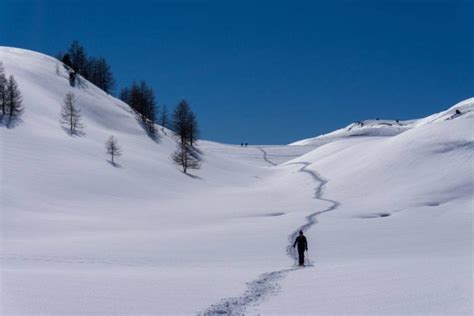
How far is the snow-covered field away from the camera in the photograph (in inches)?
558

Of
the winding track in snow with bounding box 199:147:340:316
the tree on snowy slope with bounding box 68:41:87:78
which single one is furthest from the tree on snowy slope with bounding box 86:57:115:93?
the winding track in snow with bounding box 199:147:340:316

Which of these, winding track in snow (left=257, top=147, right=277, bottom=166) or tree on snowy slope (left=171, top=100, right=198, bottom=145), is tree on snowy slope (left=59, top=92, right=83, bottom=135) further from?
winding track in snow (left=257, top=147, right=277, bottom=166)

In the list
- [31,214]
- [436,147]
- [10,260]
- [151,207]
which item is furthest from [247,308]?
[436,147]

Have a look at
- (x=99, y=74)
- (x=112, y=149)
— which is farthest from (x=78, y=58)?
(x=112, y=149)

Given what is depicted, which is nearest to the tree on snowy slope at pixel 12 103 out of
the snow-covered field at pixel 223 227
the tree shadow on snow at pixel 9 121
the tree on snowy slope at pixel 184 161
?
the tree shadow on snow at pixel 9 121

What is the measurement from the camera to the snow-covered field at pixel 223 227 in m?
14.2

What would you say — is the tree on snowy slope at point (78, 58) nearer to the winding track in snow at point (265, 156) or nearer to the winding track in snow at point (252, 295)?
the winding track in snow at point (265, 156)

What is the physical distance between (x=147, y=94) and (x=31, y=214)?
3310 inches

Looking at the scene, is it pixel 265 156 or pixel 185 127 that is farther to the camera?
pixel 265 156

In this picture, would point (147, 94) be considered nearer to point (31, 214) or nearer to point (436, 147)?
point (436, 147)

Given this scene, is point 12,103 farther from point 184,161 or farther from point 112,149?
point 184,161

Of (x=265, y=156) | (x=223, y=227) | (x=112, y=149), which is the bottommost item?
(x=223, y=227)

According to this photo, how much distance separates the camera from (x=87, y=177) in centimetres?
5544

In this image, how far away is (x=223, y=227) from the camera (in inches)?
1441
